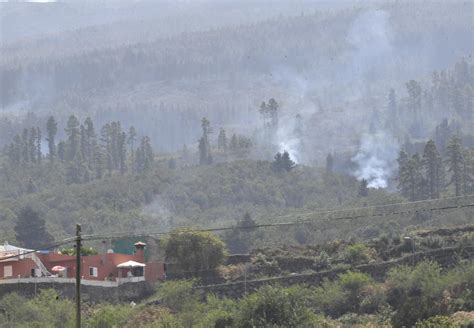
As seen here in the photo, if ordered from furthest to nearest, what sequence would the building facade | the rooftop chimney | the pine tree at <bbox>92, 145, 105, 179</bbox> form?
the pine tree at <bbox>92, 145, 105, 179</bbox> → the rooftop chimney → the building facade

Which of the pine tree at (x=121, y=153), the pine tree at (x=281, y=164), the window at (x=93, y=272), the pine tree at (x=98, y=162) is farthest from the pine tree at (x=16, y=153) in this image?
the window at (x=93, y=272)

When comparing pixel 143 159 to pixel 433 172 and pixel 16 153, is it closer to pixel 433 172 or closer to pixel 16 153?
pixel 16 153

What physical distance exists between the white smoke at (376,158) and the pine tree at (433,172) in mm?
30013

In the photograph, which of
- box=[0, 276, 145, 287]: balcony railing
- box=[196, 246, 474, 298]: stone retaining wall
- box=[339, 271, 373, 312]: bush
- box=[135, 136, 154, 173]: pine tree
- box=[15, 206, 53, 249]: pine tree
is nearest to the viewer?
box=[339, 271, 373, 312]: bush

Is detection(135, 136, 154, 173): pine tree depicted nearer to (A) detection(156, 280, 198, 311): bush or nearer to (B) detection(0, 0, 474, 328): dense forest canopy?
(B) detection(0, 0, 474, 328): dense forest canopy

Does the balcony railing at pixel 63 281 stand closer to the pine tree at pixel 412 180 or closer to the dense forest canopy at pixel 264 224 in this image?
the dense forest canopy at pixel 264 224

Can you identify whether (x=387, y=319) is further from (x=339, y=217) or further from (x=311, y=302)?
(x=339, y=217)

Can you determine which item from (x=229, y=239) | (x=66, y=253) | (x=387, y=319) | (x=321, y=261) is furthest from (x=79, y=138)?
(x=387, y=319)

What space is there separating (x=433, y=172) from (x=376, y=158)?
5421 centimetres

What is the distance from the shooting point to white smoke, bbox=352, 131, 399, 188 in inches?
6398

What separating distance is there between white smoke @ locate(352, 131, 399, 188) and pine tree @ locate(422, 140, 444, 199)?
30.0 meters

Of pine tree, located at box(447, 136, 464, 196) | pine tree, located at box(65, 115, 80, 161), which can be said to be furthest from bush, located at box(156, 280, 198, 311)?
pine tree, located at box(65, 115, 80, 161)

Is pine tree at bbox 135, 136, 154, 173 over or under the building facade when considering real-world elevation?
over

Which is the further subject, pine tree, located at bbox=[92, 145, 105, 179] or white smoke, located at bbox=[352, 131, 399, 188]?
pine tree, located at bbox=[92, 145, 105, 179]
